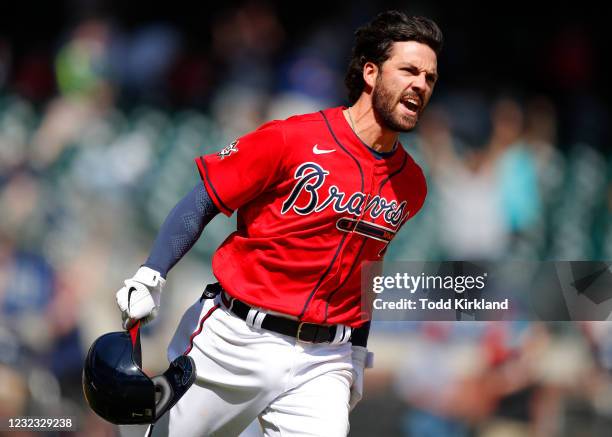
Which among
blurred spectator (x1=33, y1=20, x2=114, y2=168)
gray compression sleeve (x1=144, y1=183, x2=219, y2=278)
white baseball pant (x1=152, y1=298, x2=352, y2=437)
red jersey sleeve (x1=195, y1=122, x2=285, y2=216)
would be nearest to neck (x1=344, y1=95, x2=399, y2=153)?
red jersey sleeve (x1=195, y1=122, x2=285, y2=216)

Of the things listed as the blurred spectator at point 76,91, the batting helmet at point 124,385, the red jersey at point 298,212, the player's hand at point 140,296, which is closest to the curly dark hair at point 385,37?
the red jersey at point 298,212

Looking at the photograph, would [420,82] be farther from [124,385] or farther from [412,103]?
[124,385]

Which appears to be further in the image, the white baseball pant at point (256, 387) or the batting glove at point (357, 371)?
the batting glove at point (357, 371)

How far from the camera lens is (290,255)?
2514 millimetres

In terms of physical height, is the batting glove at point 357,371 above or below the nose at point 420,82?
below

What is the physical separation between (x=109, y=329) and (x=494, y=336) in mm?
1950

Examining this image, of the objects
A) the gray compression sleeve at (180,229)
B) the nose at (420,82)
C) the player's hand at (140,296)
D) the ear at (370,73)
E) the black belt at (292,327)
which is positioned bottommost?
the player's hand at (140,296)

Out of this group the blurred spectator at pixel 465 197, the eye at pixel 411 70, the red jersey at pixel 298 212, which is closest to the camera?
the red jersey at pixel 298 212

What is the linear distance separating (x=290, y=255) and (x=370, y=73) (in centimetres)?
62

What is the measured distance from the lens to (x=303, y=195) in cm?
251

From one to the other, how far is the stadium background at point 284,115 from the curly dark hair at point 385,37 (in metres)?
1.76

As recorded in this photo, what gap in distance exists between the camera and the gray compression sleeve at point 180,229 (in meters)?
2.45

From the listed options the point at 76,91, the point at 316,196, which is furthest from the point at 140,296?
the point at 76,91

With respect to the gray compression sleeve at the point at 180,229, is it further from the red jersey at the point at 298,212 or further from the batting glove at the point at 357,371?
the batting glove at the point at 357,371
